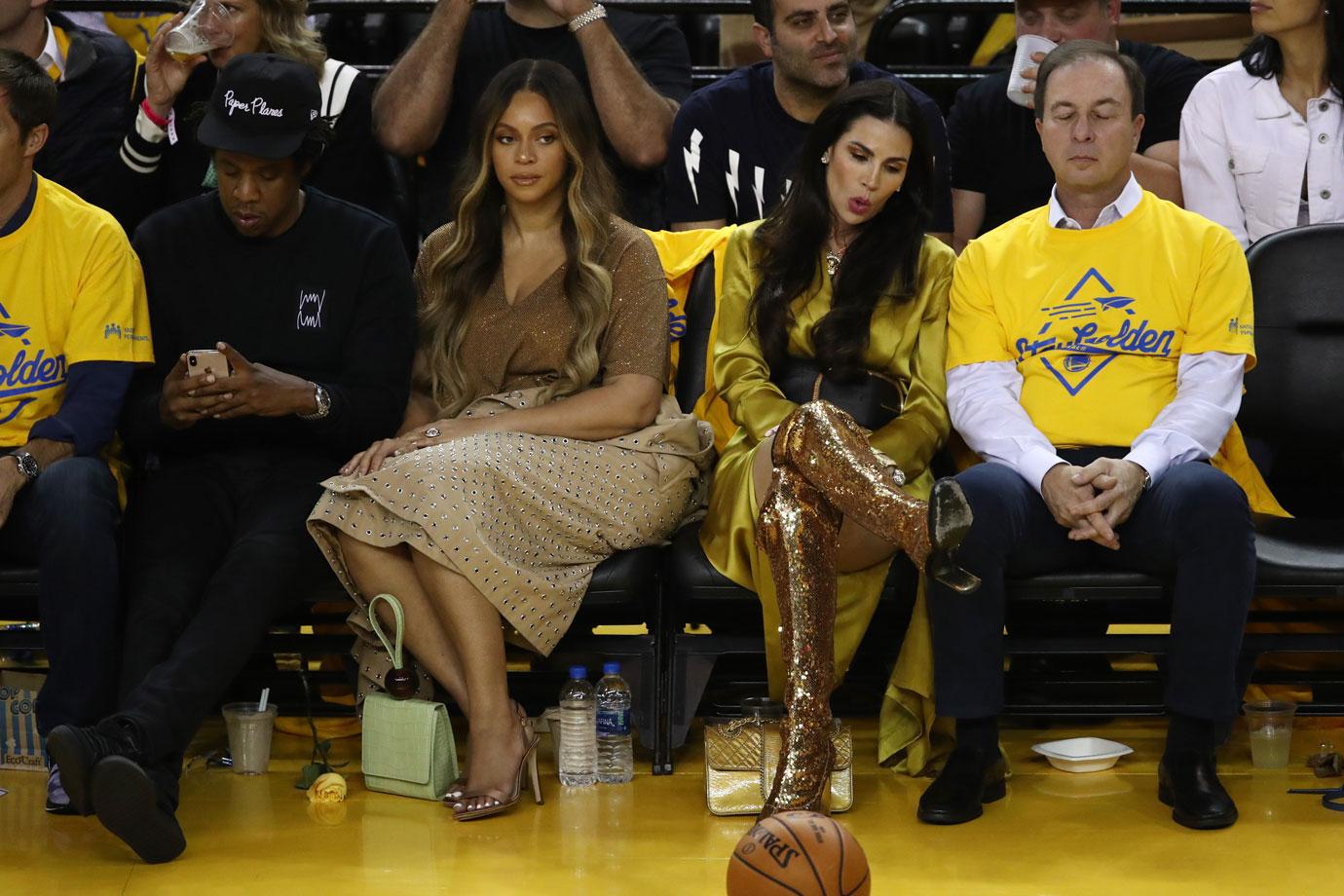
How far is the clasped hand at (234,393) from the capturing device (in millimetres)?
3994

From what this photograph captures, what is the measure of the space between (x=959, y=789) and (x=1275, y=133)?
2.00 metres

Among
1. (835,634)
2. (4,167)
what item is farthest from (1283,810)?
(4,167)

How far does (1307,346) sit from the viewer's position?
437cm

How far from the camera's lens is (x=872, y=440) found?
4016 millimetres

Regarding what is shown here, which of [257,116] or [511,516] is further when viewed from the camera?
[257,116]

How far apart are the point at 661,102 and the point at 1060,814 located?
7.59 ft

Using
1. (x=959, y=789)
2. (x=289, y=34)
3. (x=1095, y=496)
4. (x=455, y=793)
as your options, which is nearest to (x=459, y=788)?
(x=455, y=793)

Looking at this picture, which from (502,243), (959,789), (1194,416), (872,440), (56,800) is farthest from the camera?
(502,243)

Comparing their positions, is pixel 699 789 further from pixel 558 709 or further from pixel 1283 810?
pixel 1283 810

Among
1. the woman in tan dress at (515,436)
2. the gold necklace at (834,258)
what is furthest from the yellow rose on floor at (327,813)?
the gold necklace at (834,258)

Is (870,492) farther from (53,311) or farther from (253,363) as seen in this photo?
(53,311)

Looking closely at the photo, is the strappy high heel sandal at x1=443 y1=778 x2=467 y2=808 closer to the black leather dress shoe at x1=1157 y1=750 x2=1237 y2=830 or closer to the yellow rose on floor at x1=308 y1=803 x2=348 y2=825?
the yellow rose on floor at x1=308 y1=803 x2=348 y2=825

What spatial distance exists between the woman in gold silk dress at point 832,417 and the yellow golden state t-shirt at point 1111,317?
19 cm

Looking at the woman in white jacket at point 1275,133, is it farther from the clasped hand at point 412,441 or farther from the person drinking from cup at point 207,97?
the person drinking from cup at point 207,97
